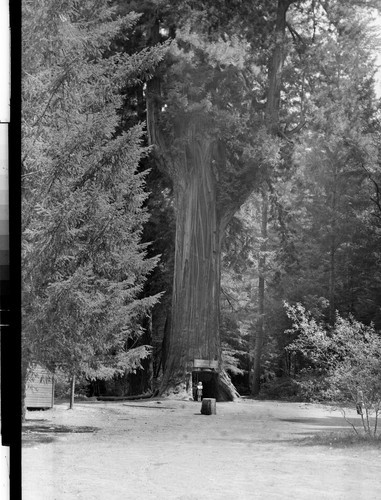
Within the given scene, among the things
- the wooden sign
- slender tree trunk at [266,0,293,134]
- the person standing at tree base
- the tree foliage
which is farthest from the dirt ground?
slender tree trunk at [266,0,293,134]

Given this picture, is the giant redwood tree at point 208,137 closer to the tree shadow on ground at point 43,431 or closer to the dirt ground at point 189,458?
the dirt ground at point 189,458

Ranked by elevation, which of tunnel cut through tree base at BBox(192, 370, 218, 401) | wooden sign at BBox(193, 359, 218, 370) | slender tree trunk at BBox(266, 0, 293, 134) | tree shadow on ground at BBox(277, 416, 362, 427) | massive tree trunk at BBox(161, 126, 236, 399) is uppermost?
slender tree trunk at BBox(266, 0, 293, 134)

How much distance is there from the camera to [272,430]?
6.49 m

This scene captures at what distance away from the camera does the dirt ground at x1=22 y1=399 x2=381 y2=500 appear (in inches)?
152

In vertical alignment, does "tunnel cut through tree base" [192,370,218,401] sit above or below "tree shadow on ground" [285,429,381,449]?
above

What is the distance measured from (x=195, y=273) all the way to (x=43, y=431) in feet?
16.8

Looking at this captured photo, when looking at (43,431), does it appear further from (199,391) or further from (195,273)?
(195,273)

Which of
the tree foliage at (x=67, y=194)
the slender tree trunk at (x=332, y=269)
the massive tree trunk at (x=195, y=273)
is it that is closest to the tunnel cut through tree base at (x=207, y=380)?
the massive tree trunk at (x=195, y=273)

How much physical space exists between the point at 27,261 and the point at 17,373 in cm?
421

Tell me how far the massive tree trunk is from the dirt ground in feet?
7.31

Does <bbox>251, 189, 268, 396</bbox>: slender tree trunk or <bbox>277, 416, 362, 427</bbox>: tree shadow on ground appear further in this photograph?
<bbox>251, 189, 268, 396</bbox>: slender tree trunk

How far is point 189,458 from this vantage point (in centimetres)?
512

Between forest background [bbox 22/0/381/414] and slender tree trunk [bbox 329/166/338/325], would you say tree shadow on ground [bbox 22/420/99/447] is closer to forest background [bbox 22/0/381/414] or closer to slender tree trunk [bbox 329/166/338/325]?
forest background [bbox 22/0/381/414]

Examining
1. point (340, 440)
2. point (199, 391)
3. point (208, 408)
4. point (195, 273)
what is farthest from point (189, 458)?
point (195, 273)
